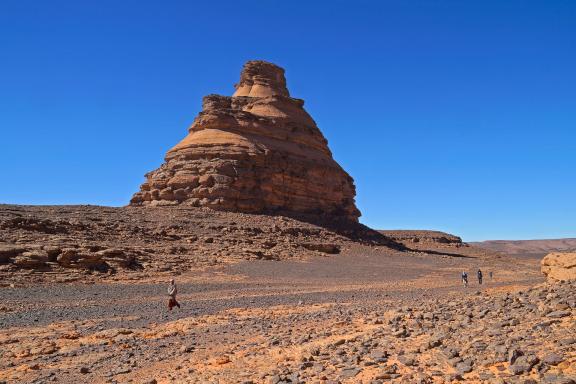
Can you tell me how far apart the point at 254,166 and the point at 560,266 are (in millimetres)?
45990

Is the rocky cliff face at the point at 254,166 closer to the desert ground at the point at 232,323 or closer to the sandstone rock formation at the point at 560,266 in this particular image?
the desert ground at the point at 232,323

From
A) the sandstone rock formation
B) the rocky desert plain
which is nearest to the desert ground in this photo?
the rocky desert plain

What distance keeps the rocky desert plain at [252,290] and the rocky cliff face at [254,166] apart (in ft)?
0.77

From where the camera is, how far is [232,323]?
43.0 ft

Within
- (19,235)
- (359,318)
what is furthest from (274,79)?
(359,318)

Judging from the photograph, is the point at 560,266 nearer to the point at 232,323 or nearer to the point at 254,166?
the point at 232,323

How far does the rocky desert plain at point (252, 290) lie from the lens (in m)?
7.13

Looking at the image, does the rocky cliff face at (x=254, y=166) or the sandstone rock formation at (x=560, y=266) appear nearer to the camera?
the sandstone rock formation at (x=560, y=266)

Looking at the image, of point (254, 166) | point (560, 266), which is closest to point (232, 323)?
point (560, 266)

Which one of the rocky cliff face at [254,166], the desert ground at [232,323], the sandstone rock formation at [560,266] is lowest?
the desert ground at [232,323]

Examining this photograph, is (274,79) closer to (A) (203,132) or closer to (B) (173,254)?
(A) (203,132)

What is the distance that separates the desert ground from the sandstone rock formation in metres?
0.47

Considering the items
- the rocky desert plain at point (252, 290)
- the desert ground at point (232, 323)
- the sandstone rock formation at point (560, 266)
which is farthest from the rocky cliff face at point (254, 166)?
the sandstone rock formation at point (560, 266)

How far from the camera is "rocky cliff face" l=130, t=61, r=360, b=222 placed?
53.0 meters
